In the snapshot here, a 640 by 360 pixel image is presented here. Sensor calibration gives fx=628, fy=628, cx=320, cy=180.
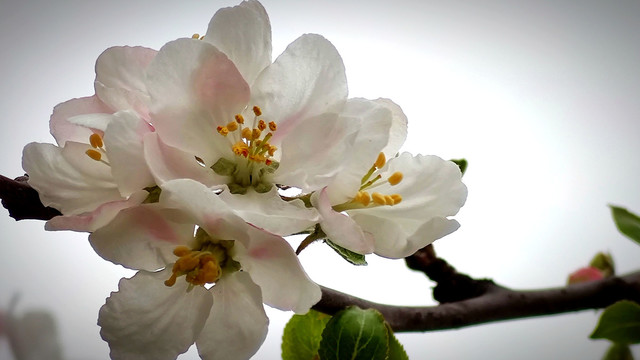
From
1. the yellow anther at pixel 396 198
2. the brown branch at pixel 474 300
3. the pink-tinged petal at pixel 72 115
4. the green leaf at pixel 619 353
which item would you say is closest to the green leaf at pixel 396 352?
the brown branch at pixel 474 300

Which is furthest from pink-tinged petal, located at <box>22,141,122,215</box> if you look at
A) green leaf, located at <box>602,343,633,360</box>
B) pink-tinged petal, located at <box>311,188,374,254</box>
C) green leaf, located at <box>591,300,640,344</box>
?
green leaf, located at <box>602,343,633,360</box>

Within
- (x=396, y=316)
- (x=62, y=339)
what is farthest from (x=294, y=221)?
(x=62, y=339)

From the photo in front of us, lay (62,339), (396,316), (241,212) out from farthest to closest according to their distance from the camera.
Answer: (62,339) → (396,316) → (241,212)

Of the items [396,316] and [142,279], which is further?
[396,316]

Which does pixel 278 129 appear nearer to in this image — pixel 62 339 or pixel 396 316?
pixel 396 316

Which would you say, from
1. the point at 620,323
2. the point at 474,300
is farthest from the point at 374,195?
the point at 620,323

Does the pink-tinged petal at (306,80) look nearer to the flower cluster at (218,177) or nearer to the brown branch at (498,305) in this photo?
the flower cluster at (218,177)
